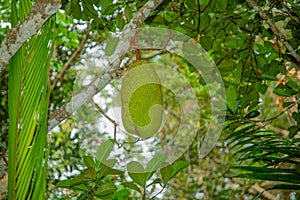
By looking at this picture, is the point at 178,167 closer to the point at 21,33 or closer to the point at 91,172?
the point at 91,172

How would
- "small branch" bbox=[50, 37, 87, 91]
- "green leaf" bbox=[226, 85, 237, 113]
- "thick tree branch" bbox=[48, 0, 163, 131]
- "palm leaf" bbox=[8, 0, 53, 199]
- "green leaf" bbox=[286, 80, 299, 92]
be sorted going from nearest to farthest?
"palm leaf" bbox=[8, 0, 53, 199] → "thick tree branch" bbox=[48, 0, 163, 131] → "green leaf" bbox=[226, 85, 237, 113] → "green leaf" bbox=[286, 80, 299, 92] → "small branch" bbox=[50, 37, 87, 91]

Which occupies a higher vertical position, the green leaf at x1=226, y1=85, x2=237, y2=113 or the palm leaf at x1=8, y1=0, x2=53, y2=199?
the green leaf at x1=226, y1=85, x2=237, y2=113

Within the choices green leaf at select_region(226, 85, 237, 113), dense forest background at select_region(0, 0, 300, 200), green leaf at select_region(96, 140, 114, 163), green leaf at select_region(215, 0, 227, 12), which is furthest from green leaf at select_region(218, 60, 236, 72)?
green leaf at select_region(96, 140, 114, 163)

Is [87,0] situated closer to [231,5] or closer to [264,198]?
[231,5]

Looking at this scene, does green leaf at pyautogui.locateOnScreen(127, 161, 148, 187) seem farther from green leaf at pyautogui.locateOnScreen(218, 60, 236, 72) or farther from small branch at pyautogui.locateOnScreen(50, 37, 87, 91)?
small branch at pyautogui.locateOnScreen(50, 37, 87, 91)

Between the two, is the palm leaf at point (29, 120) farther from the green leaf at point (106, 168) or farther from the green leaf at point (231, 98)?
the green leaf at point (231, 98)

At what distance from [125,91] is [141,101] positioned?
48 millimetres

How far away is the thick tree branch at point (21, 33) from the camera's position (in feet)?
1.95

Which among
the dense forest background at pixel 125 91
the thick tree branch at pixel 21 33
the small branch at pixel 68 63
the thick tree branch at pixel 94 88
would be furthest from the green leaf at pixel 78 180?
the small branch at pixel 68 63

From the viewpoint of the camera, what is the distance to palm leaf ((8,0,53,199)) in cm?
52

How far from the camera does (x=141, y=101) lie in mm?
779

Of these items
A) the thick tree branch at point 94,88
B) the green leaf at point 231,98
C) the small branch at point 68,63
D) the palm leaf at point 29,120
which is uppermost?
the small branch at point 68,63

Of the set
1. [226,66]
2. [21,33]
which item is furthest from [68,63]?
[21,33]

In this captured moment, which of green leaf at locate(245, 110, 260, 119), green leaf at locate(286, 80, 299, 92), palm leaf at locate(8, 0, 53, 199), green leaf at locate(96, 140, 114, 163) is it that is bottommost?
palm leaf at locate(8, 0, 53, 199)
